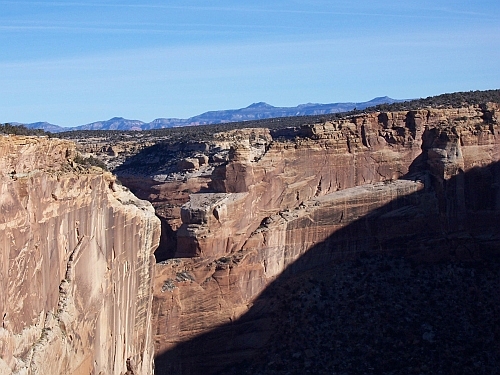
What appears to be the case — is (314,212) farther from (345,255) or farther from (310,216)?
(345,255)

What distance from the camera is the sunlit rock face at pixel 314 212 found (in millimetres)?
32250

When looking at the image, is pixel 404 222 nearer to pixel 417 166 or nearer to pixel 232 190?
pixel 417 166

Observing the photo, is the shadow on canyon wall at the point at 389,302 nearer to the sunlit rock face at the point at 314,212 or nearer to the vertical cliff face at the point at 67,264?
the sunlit rock face at the point at 314,212

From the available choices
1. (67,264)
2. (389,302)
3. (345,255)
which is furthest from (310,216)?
(67,264)

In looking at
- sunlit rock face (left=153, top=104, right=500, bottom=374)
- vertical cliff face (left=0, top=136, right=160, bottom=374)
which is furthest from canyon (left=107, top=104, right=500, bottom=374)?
vertical cliff face (left=0, top=136, right=160, bottom=374)

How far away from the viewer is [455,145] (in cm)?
3728

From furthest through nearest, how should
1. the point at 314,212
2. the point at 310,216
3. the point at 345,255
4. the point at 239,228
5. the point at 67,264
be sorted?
1. the point at 345,255
2. the point at 314,212
3. the point at 310,216
4. the point at 239,228
5. the point at 67,264

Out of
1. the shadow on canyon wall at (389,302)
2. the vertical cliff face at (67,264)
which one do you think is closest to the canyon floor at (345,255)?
the shadow on canyon wall at (389,302)

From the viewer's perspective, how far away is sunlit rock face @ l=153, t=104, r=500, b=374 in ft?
106

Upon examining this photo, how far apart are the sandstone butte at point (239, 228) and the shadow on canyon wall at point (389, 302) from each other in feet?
0.30

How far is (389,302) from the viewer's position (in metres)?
34.8

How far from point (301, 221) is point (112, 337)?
15.6m

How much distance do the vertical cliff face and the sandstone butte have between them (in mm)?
59

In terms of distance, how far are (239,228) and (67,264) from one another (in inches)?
659
